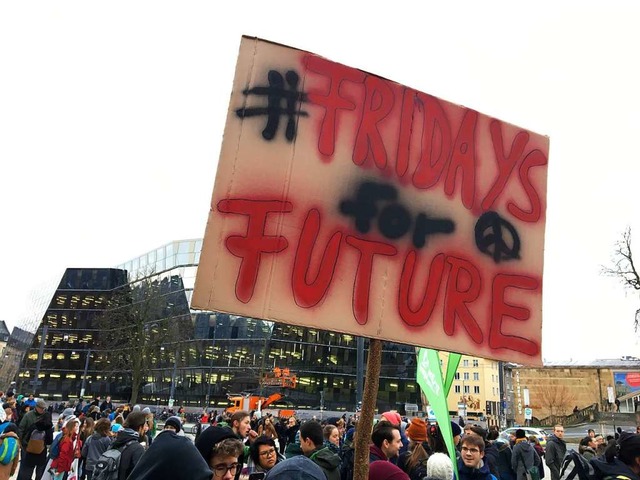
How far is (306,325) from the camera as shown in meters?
2.91

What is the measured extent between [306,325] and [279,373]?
47.3 m

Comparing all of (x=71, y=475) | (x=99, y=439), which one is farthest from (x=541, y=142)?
(x=71, y=475)

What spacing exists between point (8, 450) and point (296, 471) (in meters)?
2.76

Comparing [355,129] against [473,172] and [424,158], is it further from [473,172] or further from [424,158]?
[473,172]

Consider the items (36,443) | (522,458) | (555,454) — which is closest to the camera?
(522,458)

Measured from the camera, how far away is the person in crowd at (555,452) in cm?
982

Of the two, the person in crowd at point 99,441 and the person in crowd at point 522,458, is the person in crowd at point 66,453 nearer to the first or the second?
the person in crowd at point 99,441

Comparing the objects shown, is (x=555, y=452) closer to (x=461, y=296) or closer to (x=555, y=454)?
(x=555, y=454)

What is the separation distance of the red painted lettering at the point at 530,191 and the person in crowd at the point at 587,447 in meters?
6.32

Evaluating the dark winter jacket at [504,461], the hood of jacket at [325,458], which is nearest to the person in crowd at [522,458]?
the dark winter jacket at [504,461]

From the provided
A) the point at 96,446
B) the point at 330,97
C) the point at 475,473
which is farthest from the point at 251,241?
the point at 96,446

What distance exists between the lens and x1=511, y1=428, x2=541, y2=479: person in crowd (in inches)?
336

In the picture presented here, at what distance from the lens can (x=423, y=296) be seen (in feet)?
10.7

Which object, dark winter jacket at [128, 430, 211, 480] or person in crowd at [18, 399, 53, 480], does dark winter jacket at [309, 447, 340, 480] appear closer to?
dark winter jacket at [128, 430, 211, 480]
